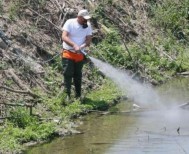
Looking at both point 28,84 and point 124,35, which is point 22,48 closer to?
point 28,84

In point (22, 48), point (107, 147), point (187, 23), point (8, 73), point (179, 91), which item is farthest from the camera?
point (187, 23)

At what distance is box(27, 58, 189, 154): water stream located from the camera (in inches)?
331

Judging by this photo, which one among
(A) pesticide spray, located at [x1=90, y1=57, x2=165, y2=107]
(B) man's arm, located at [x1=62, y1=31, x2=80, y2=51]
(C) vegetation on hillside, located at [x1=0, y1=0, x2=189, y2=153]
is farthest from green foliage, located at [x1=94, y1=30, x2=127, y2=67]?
(B) man's arm, located at [x1=62, y1=31, x2=80, y2=51]

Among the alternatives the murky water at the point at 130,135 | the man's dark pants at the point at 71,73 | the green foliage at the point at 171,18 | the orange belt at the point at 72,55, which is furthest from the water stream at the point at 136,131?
the green foliage at the point at 171,18

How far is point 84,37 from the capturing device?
36.7ft

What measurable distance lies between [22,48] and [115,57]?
3.14m

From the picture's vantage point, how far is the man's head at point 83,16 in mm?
10909

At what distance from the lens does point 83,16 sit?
1097cm

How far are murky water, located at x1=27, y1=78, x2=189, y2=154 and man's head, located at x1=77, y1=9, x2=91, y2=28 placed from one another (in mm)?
1753

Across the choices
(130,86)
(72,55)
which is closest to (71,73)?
(72,55)

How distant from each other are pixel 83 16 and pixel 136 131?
8.66ft

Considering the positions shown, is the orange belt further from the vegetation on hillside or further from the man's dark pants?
the vegetation on hillside

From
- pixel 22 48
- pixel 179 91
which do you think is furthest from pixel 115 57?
pixel 22 48

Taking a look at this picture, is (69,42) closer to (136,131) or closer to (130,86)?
(136,131)
